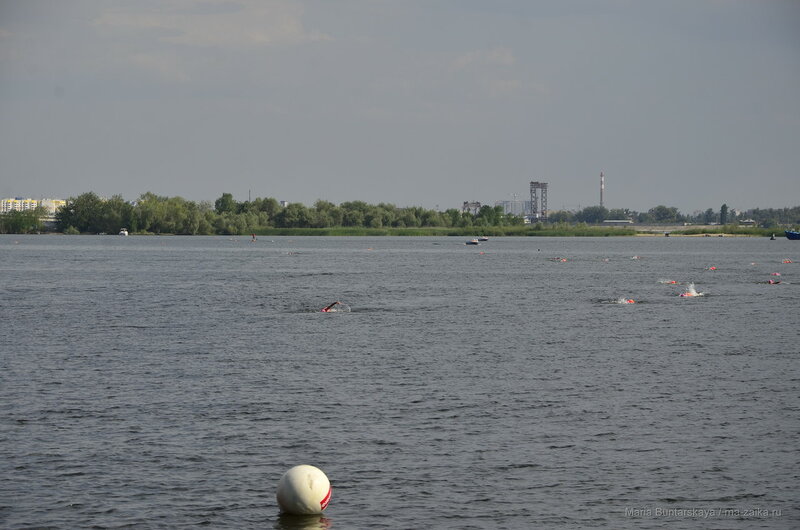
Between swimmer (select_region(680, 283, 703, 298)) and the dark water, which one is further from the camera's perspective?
swimmer (select_region(680, 283, 703, 298))

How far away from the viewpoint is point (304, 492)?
22.0 metres

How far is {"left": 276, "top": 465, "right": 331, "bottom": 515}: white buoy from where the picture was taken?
72.4 feet

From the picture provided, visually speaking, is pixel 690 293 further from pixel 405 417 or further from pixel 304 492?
pixel 304 492

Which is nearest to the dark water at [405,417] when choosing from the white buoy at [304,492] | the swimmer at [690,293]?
the white buoy at [304,492]

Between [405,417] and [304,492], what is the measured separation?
33.6 feet

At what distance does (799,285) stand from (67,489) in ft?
306

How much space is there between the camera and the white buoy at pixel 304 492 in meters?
22.1

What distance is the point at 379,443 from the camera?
2845cm

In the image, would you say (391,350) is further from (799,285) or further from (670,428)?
(799,285)

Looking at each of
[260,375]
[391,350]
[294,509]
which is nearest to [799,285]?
[391,350]

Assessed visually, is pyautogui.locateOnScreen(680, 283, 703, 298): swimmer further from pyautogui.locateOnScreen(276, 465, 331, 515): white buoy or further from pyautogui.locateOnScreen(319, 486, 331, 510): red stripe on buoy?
pyautogui.locateOnScreen(276, 465, 331, 515): white buoy

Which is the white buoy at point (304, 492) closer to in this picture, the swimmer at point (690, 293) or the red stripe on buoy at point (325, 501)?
the red stripe on buoy at point (325, 501)

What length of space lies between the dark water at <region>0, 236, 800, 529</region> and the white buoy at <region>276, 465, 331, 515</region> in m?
0.37

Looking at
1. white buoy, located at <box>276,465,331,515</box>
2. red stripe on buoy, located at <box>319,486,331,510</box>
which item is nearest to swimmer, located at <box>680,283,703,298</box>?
red stripe on buoy, located at <box>319,486,331,510</box>
